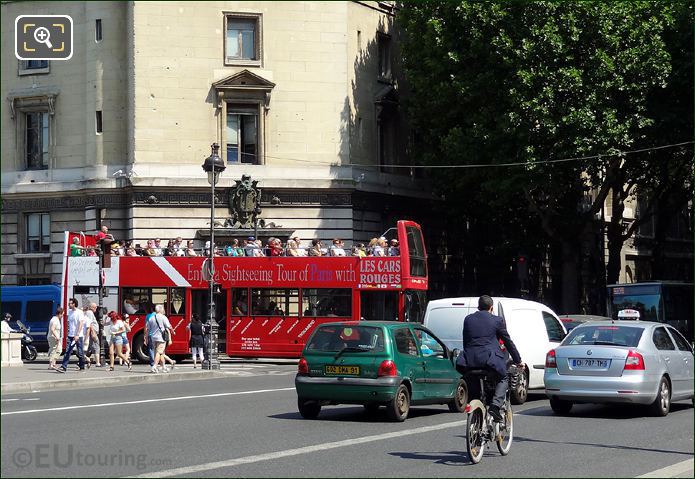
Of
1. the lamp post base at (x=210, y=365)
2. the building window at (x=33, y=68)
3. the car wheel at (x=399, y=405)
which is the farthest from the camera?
the building window at (x=33, y=68)

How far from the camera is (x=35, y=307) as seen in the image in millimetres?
39781

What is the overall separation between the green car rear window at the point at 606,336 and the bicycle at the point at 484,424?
5.26 metres

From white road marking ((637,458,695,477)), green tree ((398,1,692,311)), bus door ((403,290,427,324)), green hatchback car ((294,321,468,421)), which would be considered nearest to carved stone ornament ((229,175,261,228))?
green tree ((398,1,692,311))

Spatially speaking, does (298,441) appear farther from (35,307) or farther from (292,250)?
(35,307)

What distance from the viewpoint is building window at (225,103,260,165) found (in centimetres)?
4531

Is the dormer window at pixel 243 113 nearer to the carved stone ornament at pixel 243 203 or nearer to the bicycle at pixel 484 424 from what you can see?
the carved stone ornament at pixel 243 203

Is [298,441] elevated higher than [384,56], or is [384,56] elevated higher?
[384,56]

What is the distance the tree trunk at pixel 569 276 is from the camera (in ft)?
153

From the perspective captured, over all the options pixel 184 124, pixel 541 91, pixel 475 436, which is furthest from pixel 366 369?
pixel 184 124

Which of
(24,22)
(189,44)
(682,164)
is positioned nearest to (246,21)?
(189,44)

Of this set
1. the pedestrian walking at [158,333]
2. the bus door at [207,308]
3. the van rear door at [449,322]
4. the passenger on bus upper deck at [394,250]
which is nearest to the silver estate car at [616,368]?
the van rear door at [449,322]

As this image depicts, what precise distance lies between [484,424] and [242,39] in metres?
34.3

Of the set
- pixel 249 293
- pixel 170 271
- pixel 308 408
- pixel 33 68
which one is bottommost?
pixel 308 408

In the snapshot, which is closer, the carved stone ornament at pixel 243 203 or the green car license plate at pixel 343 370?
the green car license plate at pixel 343 370
